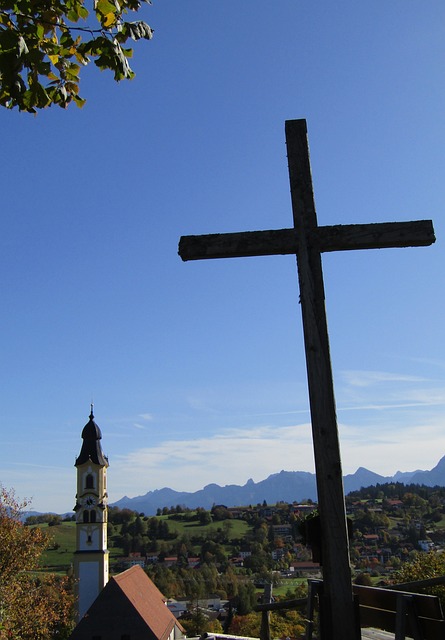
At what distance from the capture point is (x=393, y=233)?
15.4 feet

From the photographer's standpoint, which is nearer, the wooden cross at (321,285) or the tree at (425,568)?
the wooden cross at (321,285)

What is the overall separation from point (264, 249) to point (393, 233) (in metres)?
1.00

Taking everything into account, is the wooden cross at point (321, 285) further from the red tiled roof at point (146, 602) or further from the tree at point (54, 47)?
the red tiled roof at point (146, 602)

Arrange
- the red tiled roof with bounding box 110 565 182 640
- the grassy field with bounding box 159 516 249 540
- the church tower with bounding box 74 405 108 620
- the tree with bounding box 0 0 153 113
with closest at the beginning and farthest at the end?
the tree with bounding box 0 0 153 113
the red tiled roof with bounding box 110 565 182 640
the church tower with bounding box 74 405 108 620
the grassy field with bounding box 159 516 249 540

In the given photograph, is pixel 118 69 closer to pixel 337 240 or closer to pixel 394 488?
pixel 337 240

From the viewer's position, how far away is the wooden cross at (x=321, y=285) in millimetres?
3914

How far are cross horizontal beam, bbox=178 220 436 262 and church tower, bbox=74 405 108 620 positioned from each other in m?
40.2

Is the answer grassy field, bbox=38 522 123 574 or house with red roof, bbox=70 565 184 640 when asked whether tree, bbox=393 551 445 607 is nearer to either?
house with red roof, bbox=70 565 184 640

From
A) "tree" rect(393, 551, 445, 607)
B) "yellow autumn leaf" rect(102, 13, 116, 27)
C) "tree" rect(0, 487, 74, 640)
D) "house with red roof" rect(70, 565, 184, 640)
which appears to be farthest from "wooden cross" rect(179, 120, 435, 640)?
"house with red roof" rect(70, 565, 184, 640)

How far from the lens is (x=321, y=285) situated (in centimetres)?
443

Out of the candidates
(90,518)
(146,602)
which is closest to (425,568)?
(146,602)

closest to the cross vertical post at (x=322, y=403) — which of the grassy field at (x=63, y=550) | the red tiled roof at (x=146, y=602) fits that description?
the red tiled roof at (x=146, y=602)

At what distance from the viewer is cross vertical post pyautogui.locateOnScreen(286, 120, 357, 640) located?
3.90 metres

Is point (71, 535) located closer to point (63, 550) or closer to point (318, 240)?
point (63, 550)
